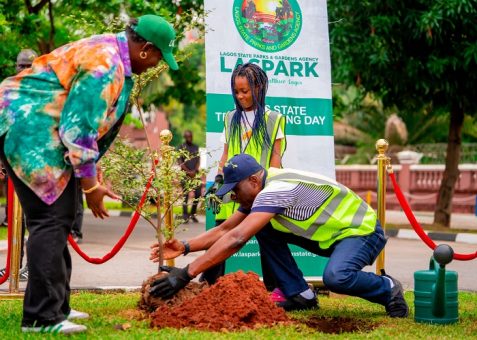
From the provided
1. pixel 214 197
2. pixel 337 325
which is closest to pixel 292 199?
pixel 214 197

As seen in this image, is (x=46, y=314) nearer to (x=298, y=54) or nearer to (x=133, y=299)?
(x=133, y=299)

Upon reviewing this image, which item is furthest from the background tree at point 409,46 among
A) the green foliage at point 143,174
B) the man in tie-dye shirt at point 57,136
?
the man in tie-dye shirt at point 57,136

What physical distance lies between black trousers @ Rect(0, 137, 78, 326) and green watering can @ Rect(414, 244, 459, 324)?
2212 mm

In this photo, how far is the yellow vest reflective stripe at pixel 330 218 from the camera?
19.7 ft

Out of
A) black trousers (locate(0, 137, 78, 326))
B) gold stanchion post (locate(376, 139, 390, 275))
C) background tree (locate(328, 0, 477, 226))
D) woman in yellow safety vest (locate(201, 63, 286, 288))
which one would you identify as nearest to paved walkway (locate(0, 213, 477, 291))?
woman in yellow safety vest (locate(201, 63, 286, 288))

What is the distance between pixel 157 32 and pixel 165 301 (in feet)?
5.48

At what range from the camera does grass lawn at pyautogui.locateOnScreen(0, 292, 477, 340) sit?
512 centimetres

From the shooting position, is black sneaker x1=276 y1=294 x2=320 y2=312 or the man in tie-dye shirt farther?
black sneaker x1=276 y1=294 x2=320 y2=312

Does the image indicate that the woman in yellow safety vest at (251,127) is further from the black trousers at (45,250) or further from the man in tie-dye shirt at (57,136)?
the black trousers at (45,250)

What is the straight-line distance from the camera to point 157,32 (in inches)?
200

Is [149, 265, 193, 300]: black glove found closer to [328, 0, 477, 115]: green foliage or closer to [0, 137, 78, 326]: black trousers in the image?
[0, 137, 78, 326]: black trousers

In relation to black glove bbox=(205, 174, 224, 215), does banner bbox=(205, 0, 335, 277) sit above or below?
above

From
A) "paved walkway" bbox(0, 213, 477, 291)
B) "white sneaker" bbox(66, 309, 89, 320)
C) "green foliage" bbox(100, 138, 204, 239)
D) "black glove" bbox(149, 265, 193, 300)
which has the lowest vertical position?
"paved walkway" bbox(0, 213, 477, 291)

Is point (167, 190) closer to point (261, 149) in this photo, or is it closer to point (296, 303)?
point (261, 149)
